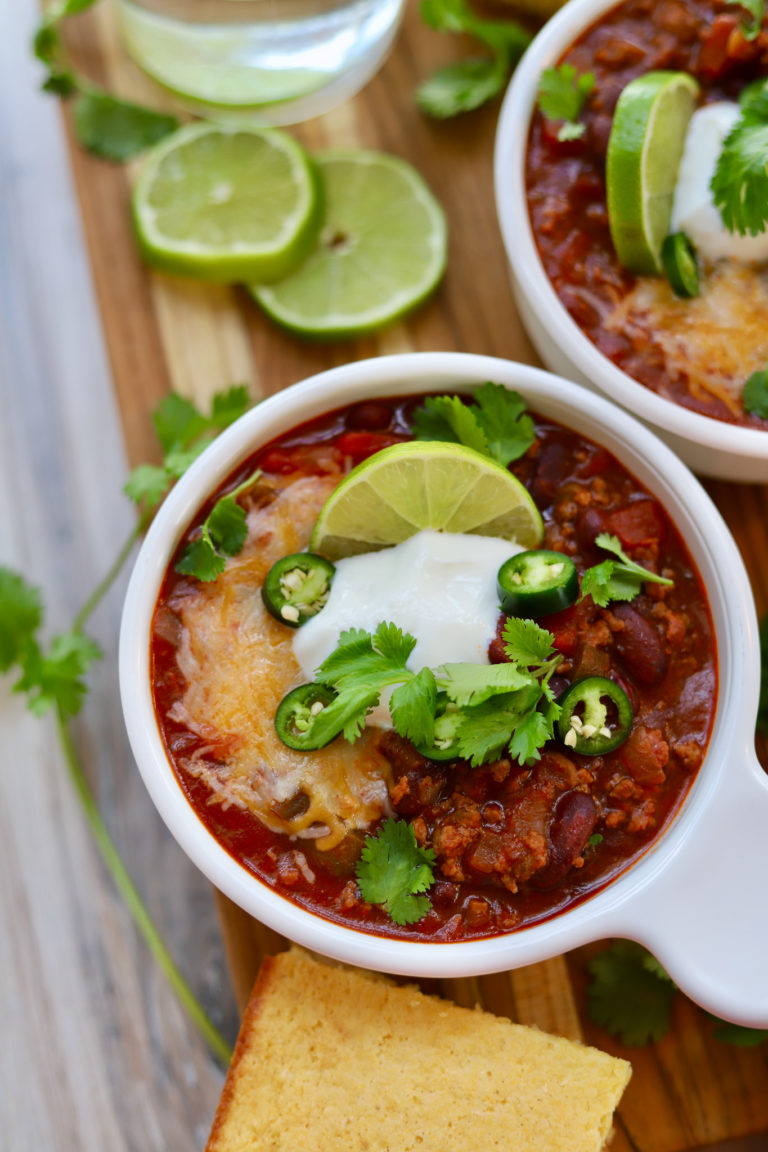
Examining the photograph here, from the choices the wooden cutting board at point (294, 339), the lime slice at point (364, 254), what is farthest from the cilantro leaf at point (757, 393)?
the lime slice at point (364, 254)

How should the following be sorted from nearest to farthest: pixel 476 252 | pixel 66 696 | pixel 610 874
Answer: pixel 610 874 < pixel 66 696 < pixel 476 252

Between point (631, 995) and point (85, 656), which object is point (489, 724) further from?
point (85, 656)

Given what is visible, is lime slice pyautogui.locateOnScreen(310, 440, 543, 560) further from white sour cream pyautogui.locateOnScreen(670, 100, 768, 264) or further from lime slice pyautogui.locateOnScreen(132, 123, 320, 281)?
lime slice pyautogui.locateOnScreen(132, 123, 320, 281)

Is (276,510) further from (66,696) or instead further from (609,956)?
(609,956)

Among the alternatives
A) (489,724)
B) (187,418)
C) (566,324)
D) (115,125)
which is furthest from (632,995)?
(115,125)

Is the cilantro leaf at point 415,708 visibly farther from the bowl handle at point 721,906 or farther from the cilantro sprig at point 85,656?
the cilantro sprig at point 85,656

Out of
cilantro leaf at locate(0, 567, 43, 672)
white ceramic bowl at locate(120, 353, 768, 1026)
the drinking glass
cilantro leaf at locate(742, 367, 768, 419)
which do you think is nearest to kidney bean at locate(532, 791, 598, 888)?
white ceramic bowl at locate(120, 353, 768, 1026)

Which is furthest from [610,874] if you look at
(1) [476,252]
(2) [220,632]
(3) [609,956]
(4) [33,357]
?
(4) [33,357]
